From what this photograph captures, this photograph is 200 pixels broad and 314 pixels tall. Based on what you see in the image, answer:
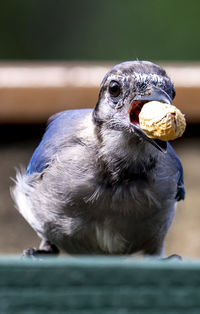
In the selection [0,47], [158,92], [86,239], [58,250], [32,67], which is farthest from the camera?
[0,47]

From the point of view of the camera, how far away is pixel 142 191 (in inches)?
95.5

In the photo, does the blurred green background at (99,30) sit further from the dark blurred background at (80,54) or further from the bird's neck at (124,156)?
the bird's neck at (124,156)

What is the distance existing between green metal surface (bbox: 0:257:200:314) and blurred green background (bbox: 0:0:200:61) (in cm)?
433

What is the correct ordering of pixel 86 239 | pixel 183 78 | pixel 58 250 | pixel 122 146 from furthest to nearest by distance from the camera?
pixel 183 78, pixel 58 250, pixel 86 239, pixel 122 146

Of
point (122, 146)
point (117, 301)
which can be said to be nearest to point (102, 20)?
point (122, 146)

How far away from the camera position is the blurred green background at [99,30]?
5.77 m

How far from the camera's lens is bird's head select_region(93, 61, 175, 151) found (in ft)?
7.03

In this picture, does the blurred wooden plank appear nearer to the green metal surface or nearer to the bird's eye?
the bird's eye

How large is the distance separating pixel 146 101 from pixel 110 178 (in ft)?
1.13

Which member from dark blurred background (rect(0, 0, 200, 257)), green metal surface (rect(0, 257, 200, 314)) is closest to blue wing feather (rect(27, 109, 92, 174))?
dark blurred background (rect(0, 0, 200, 257))

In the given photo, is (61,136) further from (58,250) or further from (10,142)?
(10,142)

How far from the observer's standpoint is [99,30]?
640 centimetres

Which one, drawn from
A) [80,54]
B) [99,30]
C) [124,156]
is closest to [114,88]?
[124,156]

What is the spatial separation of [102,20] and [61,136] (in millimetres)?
3969
